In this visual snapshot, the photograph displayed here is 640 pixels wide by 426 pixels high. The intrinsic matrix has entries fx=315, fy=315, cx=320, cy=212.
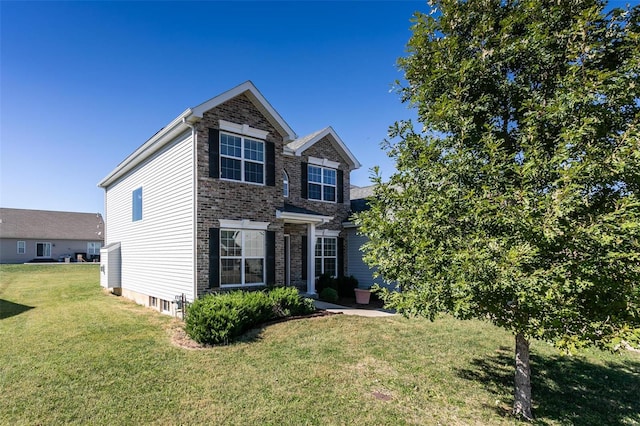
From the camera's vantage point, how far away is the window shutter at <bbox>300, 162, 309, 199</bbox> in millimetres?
14742

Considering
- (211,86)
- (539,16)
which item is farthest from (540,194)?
(211,86)

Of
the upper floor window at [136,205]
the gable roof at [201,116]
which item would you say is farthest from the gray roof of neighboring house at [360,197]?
the upper floor window at [136,205]

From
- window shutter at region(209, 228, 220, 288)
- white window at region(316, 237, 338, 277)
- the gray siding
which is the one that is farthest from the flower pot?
the gray siding

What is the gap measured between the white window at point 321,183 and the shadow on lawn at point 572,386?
9.86 meters

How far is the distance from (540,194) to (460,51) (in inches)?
98.1

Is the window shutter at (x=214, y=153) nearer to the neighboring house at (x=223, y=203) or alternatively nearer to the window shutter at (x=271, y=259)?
the neighboring house at (x=223, y=203)

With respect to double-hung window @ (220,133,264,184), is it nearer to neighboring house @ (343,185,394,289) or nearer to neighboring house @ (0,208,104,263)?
neighboring house @ (343,185,394,289)

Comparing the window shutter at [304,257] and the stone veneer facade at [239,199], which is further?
the window shutter at [304,257]

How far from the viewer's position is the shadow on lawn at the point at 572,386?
4.86 meters

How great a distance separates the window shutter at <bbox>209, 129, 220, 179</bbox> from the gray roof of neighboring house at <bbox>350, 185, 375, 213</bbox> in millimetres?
7901

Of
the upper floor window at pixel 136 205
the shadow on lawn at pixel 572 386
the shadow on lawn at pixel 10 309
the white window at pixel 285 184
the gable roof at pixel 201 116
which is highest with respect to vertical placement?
the gable roof at pixel 201 116

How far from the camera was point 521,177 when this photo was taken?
389 cm

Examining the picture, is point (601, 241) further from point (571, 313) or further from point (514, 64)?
point (514, 64)

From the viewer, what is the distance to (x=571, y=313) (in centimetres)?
348
